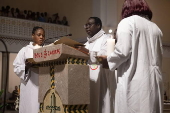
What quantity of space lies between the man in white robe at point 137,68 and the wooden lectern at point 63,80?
0.49 m

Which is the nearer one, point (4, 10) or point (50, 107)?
point (50, 107)

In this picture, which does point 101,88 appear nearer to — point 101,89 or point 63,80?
point 101,89

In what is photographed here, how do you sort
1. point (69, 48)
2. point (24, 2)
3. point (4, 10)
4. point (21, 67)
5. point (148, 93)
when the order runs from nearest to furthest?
point (148, 93), point (69, 48), point (21, 67), point (4, 10), point (24, 2)

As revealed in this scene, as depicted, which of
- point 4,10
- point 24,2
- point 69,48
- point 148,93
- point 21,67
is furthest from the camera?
point 24,2

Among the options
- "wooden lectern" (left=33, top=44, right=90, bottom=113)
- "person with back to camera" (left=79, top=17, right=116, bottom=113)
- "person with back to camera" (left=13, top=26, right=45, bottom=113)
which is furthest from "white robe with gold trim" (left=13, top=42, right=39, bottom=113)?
"wooden lectern" (left=33, top=44, right=90, bottom=113)

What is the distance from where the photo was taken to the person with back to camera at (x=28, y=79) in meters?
4.84

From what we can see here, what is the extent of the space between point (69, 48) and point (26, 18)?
13523 mm

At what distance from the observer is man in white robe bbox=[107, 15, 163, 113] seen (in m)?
2.96

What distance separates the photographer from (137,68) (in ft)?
9.82

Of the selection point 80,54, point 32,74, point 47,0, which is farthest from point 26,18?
point 80,54

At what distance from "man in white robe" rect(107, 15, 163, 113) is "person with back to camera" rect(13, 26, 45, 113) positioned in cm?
210

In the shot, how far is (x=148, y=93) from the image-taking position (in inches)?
117

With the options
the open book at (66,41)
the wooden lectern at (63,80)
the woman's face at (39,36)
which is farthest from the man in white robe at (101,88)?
the woman's face at (39,36)

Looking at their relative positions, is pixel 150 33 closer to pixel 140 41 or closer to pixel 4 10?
pixel 140 41
